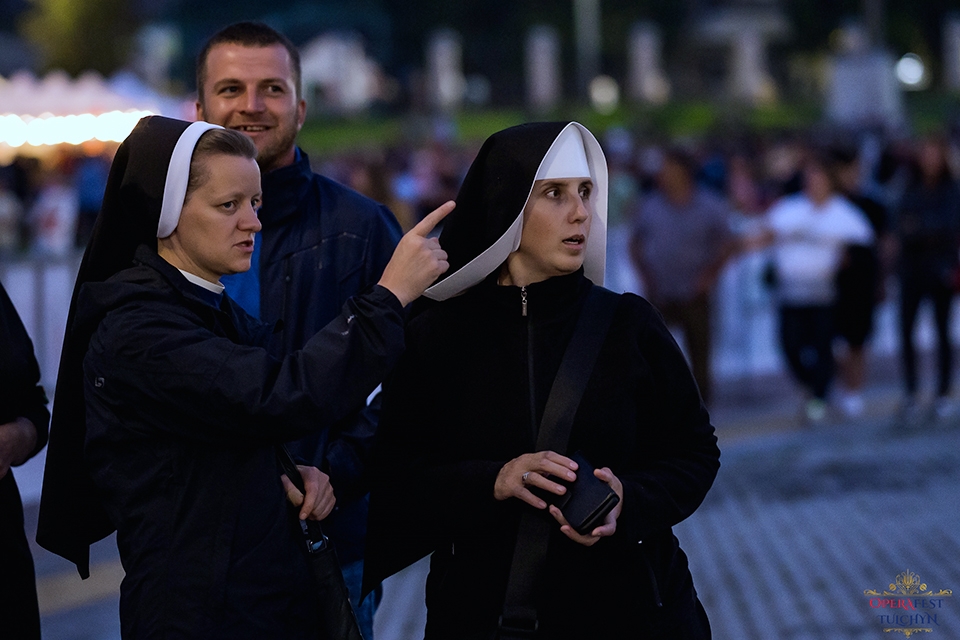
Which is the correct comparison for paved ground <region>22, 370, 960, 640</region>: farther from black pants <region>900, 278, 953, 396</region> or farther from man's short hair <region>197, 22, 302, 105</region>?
man's short hair <region>197, 22, 302, 105</region>

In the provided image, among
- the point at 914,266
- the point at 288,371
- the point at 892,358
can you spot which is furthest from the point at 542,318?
the point at 892,358

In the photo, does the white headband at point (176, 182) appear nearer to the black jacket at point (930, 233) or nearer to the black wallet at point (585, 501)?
the black wallet at point (585, 501)

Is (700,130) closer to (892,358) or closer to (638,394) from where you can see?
(892,358)

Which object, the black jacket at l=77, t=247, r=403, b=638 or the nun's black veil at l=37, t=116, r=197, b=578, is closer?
the black jacket at l=77, t=247, r=403, b=638

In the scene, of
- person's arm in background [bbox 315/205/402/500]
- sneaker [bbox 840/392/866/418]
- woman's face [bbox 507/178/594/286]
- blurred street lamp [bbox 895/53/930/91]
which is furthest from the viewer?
blurred street lamp [bbox 895/53/930/91]

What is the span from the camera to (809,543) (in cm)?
723

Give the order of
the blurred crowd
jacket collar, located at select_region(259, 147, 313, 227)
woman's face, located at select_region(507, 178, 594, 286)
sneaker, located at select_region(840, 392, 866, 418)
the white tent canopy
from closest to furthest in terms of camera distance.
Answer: woman's face, located at select_region(507, 178, 594, 286) < jacket collar, located at select_region(259, 147, 313, 227) < the blurred crowd < sneaker, located at select_region(840, 392, 866, 418) < the white tent canopy

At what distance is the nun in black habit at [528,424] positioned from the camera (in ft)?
10.0

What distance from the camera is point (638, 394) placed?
10.3ft

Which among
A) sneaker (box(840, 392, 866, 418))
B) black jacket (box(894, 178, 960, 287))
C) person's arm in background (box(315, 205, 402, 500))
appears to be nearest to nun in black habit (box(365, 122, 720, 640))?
person's arm in background (box(315, 205, 402, 500))

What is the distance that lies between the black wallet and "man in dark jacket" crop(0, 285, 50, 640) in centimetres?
150

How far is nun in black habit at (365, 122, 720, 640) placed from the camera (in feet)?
10.0

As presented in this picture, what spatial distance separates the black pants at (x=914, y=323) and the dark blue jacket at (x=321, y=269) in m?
7.30

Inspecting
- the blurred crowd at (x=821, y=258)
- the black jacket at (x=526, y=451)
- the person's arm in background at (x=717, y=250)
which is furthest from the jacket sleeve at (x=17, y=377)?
the person's arm in background at (x=717, y=250)
